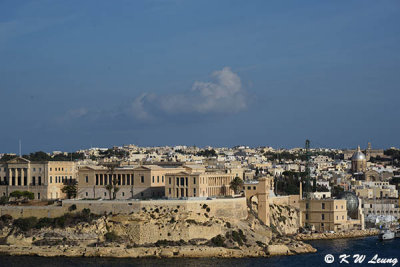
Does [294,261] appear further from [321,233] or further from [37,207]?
[37,207]

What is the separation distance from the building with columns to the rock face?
24.9ft

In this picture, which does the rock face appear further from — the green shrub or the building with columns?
the building with columns

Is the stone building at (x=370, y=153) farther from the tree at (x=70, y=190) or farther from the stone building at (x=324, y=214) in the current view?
the tree at (x=70, y=190)

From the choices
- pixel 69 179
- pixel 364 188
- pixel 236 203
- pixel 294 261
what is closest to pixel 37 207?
pixel 69 179

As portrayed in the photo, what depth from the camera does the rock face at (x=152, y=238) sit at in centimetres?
5912

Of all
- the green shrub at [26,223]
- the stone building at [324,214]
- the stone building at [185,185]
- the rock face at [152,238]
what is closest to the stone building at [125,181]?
the stone building at [185,185]

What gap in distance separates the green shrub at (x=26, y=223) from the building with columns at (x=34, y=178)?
22.2 feet

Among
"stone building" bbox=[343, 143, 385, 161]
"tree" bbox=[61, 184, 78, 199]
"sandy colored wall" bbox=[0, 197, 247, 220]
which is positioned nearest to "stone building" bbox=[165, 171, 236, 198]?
"sandy colored wall" bbox=[0, 197, 247, 220]

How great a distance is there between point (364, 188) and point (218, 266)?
38.2 meters

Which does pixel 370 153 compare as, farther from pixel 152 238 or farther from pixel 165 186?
pixel 152 238

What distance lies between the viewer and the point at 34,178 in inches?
2803

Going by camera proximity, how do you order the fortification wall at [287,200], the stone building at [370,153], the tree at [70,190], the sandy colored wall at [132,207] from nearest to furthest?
the sandy colored wall at [132,207], the tree at [70,190], the fortification wall at [287,200], the stone building at [370,153]

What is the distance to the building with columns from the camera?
70.6m

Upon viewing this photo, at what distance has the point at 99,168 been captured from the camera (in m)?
69.6
